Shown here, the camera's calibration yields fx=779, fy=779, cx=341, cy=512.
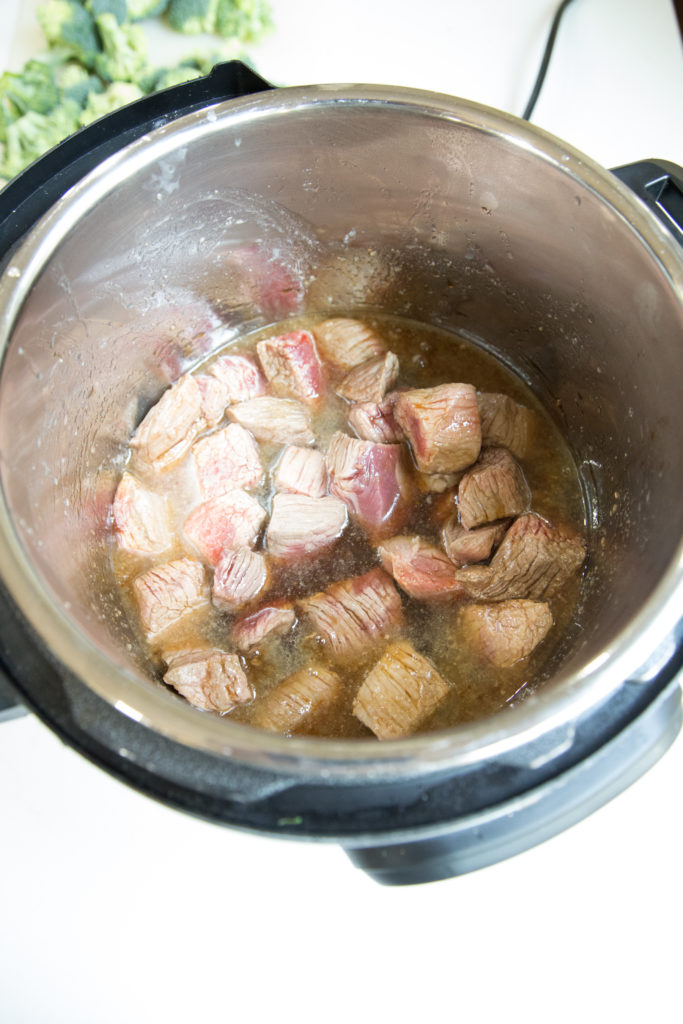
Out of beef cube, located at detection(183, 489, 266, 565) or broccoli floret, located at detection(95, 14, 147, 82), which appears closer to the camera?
beef cube, located at detection(183, 489, 266, 565)

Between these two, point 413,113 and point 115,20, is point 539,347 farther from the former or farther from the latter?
point 115,20

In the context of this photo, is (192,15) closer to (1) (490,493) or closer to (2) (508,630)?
(1) (490,493)

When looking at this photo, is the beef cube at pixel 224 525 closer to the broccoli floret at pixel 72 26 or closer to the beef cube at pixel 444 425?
the beef cube at pixel 444 425

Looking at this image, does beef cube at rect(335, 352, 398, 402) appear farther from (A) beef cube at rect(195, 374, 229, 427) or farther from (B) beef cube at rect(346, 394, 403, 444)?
(A) beef cube at rect(195, 374, 229, 427)

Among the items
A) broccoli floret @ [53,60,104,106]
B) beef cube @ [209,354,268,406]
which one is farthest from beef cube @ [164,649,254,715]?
broccoli floret @ [53,60,104,106]

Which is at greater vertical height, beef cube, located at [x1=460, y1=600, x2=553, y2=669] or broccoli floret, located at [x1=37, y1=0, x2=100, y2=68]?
broccoli floret, located at [x1=37, y1=0, x2=100, y2=68]

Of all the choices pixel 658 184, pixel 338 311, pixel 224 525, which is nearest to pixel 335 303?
pixel 338 311

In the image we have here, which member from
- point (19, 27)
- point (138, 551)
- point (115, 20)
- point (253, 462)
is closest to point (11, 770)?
point (138, 551)
